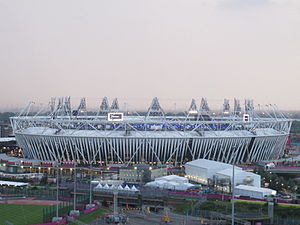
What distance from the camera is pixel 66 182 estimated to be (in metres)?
101

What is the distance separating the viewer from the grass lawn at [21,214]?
228ft

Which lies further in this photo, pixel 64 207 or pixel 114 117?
pixel 114 117

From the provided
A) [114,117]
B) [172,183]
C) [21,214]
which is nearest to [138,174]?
[172,183]

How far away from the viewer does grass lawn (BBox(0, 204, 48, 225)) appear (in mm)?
69500

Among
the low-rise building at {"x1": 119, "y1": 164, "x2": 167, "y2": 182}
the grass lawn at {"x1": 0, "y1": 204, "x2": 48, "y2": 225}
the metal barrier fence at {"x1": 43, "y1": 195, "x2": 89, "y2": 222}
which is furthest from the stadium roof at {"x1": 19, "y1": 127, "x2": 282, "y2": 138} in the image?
the grass lawn at {"x1": 0, "y1": 204, "x2": 48, "y2": 225}

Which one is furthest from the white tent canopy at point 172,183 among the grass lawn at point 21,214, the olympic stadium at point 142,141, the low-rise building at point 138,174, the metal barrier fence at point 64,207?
the olympic stadium at point 142,141

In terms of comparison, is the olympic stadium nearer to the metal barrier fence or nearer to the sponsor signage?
the sponsor signage

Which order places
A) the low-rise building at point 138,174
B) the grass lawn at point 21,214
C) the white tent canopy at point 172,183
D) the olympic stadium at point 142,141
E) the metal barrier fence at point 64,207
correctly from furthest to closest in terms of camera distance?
the olympic stadium at point 142,141
the low-rise building at point 138,174
the white tent canopy at point 172,183
the grass lawn at point 21,214
the metal barrier fence at point 64,207

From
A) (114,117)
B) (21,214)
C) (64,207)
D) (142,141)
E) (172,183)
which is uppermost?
(114,117)

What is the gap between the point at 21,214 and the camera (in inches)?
2921

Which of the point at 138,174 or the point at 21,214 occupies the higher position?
the point at 138,174

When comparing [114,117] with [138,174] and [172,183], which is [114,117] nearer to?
[138,174]

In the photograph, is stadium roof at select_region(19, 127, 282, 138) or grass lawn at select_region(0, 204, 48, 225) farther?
stadium roof at select_region(19, 127, 282, 138)

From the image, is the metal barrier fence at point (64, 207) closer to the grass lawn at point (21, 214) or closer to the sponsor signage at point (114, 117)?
the grass lawn at point (21, 214)
